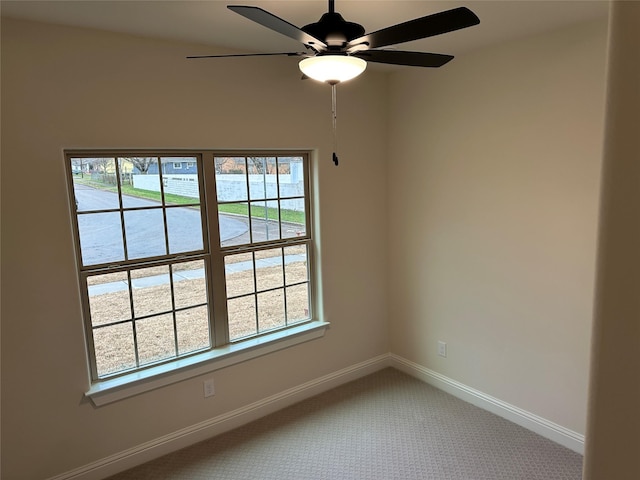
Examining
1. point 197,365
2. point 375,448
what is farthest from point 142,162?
point 375,448

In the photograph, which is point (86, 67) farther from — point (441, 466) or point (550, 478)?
point (550, 478)

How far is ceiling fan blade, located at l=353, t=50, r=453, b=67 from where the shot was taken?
175 centimetres

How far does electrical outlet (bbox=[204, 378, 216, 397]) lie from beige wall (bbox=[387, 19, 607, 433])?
1766 millimetres

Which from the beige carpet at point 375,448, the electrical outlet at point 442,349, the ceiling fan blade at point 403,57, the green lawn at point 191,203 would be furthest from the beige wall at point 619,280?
the electrical outlet at point 442,349

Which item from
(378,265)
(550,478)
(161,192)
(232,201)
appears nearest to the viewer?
(550,478)

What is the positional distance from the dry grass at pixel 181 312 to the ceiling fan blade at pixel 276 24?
6.11 ft

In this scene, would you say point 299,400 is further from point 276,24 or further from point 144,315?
point 276,24

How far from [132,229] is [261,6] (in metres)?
1.53

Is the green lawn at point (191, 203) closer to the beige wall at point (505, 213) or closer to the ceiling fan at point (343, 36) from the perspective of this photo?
Answer: the beige wall at point (505, 213)

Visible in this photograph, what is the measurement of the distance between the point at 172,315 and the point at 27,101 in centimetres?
150

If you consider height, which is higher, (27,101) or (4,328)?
(27,101)

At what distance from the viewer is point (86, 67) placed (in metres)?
2.38

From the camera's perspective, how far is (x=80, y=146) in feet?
7.90

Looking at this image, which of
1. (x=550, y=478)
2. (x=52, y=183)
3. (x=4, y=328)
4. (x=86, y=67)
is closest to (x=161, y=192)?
(x=52, y=183)
